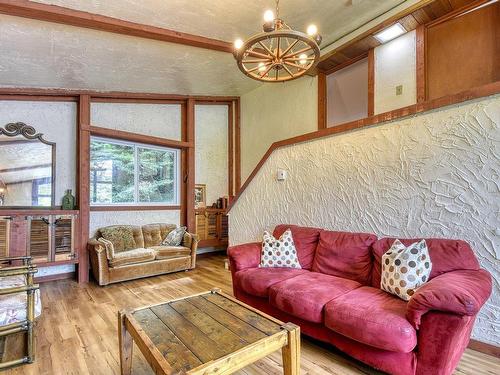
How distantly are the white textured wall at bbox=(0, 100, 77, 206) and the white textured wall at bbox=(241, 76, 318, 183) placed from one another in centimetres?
318

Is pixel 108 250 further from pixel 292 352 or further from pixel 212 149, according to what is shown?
pixel 292 352

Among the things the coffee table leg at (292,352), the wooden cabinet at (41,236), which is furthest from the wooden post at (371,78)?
the wooden cabinet at (41,236)

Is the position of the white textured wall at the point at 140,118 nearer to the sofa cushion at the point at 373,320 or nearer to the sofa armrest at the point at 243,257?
the sofa armrest at the point at 243,257

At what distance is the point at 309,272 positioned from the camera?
110 inches

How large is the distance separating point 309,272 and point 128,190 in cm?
376

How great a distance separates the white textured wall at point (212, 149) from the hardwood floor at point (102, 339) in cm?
240

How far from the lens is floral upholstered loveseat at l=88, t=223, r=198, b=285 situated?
3957 mm

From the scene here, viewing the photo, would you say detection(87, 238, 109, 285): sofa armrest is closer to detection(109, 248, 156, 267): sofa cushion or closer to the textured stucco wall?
detection(109, 248, 156, 267): sofa cushion

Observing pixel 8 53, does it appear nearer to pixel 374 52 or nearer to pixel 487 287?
pixel 374 52

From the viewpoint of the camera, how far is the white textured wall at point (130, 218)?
4695 mm

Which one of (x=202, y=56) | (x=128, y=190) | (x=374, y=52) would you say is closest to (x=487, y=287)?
(x=374, y=52)

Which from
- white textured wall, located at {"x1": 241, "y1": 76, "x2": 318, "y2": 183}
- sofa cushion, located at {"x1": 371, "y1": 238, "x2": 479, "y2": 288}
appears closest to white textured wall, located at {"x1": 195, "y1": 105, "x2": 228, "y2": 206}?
white textured wall, located at {"x1": 241, "y1": 76, "x2": 318, "y2": 183}

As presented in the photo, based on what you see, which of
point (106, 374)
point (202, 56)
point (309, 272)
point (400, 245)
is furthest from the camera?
point (202, 56)

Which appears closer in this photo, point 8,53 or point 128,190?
point 8,53
